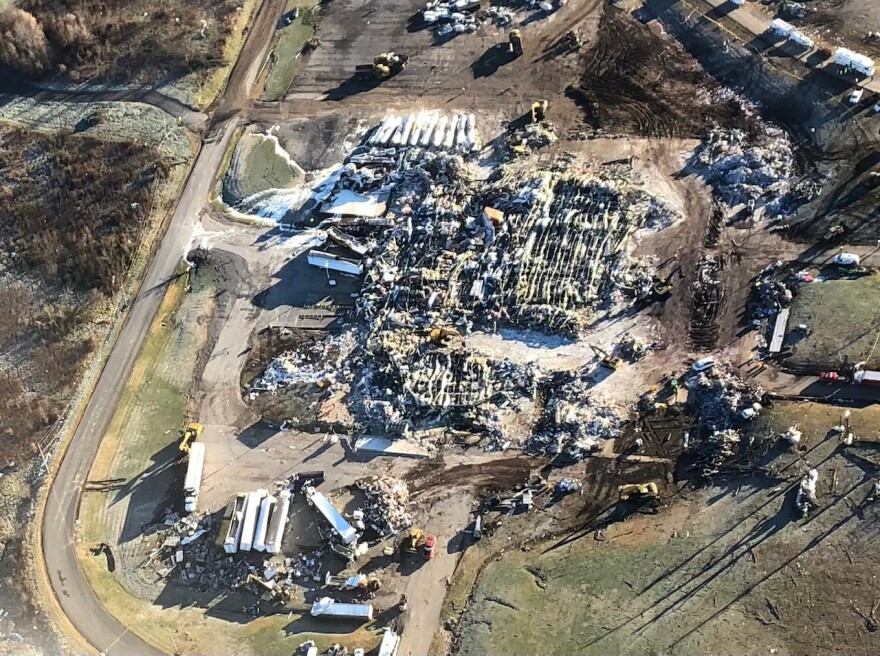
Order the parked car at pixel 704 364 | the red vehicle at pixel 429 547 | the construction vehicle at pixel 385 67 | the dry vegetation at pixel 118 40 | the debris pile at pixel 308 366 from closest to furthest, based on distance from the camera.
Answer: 1. the red vehicle at pixel 429 547
2. the parked car at pixel 704 364
3. the debris pile at pixel 308 366
4. the construction vehicle at pixel 385 67
5. the dry vegetation at pixel 118 40

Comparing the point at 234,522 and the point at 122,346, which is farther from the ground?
the point at 122,346

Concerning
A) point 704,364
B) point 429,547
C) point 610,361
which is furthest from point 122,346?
point 704,364

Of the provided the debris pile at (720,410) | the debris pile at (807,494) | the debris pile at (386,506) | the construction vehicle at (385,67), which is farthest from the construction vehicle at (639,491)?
the construction vehicle at (385,67)

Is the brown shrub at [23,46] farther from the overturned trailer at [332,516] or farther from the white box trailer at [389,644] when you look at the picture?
the white box trailer at [389,644]

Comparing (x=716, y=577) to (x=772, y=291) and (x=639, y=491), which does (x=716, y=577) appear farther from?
(x=772, y=291)

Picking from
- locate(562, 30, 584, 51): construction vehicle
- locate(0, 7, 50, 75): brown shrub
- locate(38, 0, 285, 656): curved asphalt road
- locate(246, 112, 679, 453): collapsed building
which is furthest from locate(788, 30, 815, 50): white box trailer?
locate(0, 7, 50, 75): brown shrub

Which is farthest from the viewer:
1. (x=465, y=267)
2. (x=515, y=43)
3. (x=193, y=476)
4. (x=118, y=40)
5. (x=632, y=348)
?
(x=118, y=40)

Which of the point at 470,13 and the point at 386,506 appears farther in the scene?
the point at 470,13

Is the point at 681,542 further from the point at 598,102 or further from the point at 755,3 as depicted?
the point at 755,3
